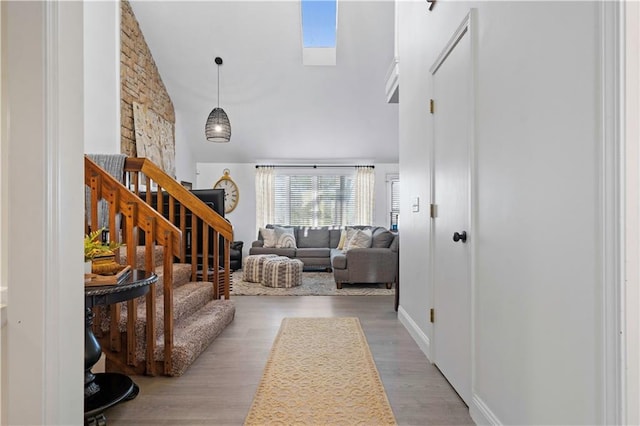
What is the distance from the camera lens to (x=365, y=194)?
8.43 m

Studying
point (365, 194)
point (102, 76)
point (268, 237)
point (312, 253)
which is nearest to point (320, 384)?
point (102, 76)

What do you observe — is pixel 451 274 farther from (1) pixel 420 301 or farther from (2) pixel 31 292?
(2) pixel 31 292

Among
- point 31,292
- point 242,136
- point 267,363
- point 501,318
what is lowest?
point 267,363

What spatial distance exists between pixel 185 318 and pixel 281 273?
2448 millimetres

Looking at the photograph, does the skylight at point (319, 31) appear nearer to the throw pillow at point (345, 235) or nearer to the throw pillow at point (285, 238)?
the throw pillow at point (345, 235)

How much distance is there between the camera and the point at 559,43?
126cm

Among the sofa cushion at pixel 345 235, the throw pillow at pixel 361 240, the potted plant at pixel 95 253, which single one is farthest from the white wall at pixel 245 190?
the potted plant at pixel 95 253

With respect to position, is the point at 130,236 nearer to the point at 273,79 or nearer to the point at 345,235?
the point at 273,79

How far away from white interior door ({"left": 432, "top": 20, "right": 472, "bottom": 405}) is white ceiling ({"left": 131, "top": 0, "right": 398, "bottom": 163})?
4043 mm

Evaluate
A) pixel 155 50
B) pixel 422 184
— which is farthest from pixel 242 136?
pixel 422 184


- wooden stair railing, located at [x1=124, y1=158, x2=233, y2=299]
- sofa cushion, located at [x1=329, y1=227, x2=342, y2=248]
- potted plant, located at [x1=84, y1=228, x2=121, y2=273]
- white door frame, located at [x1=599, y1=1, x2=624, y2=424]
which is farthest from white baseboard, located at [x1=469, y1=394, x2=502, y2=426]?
sofa cushion, located at [x1=329, y1=227, x2=342, y2=248]

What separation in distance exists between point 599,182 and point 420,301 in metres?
2.11

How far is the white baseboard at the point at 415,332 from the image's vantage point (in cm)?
278

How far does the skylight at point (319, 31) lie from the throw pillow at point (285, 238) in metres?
3.17
